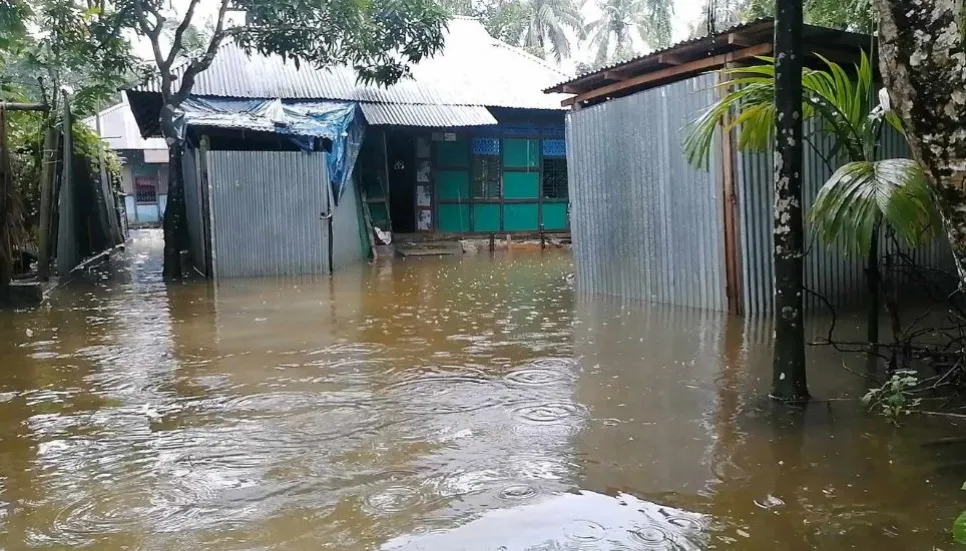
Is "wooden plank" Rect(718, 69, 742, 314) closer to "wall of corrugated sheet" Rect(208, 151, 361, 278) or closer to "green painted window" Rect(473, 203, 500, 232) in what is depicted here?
"wall of corrugated sheet" Rect(208, 151, 361, 278)

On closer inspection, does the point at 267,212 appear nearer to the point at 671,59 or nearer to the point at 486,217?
the point at 486,217

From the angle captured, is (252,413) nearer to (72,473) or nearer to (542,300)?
(72,473)

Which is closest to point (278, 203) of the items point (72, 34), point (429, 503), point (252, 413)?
point (72, 34)

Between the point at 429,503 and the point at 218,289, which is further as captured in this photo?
the point at 218,289

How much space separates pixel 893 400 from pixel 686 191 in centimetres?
406

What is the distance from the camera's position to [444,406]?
4.79 meters

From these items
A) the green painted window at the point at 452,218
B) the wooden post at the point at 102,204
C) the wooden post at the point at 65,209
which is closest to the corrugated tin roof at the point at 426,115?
the green painted window at the point at 452,218

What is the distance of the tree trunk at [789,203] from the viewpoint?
14.1ft

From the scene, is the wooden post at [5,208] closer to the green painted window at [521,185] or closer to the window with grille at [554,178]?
the green painted window at [521,185]

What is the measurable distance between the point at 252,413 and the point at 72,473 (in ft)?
3.80

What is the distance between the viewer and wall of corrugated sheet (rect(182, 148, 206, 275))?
1216cm

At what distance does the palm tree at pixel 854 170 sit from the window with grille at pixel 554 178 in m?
12.4

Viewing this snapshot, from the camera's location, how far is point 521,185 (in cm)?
1806

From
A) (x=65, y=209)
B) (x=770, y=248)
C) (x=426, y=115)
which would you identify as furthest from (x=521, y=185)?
(x=770, y=248)
